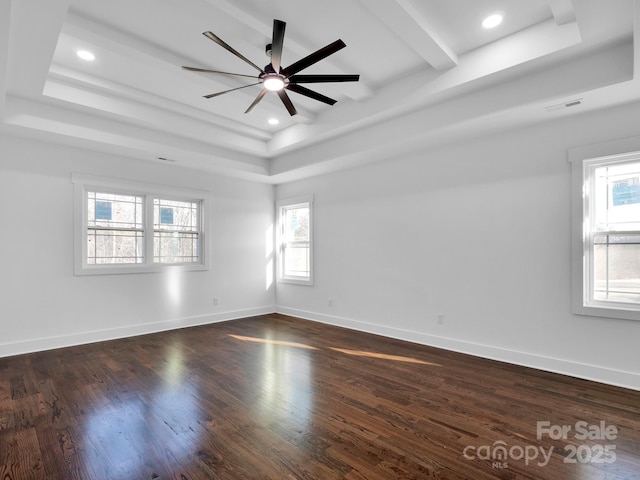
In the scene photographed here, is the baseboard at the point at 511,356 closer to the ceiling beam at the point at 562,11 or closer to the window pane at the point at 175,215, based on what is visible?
the window pane at the point at 175,215

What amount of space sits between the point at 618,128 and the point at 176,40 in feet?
13.6

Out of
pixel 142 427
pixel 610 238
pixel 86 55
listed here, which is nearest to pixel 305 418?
pixel 142 427

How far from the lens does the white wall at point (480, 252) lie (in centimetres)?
340

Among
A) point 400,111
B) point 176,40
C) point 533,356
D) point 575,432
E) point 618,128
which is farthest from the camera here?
point 400,111

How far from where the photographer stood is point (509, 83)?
10.8ft

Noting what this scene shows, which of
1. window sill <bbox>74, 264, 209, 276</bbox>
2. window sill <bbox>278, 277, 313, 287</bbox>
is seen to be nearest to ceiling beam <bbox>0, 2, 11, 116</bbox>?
window sill <bbox>74, 264, 209, 276</bbox>

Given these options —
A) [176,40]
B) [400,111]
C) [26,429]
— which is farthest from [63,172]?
[400,111]

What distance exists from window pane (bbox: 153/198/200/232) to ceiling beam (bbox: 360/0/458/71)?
4.28 m

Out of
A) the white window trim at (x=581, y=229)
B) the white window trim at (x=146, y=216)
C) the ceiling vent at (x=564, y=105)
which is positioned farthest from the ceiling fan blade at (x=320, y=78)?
the white window trim at (x=146, y=216)

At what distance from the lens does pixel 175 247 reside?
565 cm

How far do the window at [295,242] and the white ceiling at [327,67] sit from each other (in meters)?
1.77

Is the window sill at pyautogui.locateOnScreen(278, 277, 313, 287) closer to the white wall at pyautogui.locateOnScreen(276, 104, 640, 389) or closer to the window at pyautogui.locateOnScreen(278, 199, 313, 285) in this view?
the window at pyautogui.locateOnScreen(278, 199, 313, 285)

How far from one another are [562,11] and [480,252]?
7.93 feet

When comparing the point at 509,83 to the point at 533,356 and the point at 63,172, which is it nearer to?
the point at 533,356
